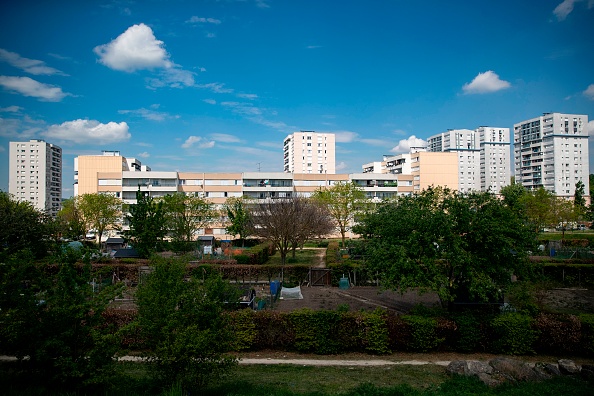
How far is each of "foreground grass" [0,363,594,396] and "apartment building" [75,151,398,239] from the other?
5609cm

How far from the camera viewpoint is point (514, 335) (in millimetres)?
15305

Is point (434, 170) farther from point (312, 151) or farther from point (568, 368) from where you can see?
point (568, 368)

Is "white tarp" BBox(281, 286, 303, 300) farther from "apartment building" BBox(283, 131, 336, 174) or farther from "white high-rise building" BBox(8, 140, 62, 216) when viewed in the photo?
"white high-rise building" BBox(8, 140, 62, 216)

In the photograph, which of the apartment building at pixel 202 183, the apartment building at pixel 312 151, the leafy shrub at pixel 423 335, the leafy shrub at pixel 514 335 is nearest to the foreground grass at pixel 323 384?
the leafy shrub at pixel 423 335

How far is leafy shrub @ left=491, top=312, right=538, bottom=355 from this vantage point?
50.0 feet

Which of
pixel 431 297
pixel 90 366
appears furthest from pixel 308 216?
pixel 90 366

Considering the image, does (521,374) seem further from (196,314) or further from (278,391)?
(196,314)

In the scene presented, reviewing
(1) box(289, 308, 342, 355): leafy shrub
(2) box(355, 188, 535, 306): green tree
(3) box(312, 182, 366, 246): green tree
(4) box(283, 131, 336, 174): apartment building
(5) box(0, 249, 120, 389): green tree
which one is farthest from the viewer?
(4) box(283, 131, 336, 174): apartment building

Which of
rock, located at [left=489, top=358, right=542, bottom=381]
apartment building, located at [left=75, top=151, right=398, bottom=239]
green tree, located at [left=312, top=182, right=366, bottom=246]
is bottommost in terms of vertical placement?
rock, located at [left=489, top=358, right=542, bottom=381]

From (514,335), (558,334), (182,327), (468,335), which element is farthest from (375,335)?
(182,327)

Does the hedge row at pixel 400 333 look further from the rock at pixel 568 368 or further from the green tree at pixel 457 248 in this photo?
the rock at pixel 568 368

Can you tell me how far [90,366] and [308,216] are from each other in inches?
1310

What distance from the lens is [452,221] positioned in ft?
56.9

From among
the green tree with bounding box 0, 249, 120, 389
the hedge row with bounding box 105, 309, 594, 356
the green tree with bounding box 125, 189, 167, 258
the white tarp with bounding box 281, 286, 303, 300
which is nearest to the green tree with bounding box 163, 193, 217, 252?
the green tree with bounding box 125, 189, 167, 258
